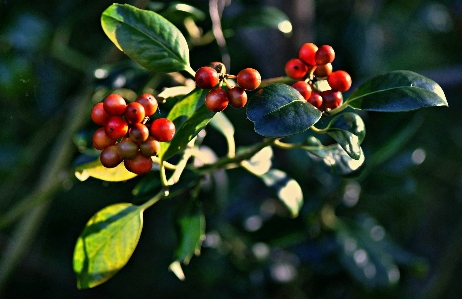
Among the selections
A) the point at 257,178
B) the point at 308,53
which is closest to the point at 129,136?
the point at 308,53

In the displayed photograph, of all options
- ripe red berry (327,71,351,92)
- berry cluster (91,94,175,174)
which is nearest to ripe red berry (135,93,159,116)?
berry cluster (91,94,175,174)

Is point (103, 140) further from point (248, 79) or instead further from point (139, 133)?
point (248, 79)

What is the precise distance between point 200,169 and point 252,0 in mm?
946

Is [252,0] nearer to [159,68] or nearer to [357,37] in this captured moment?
[357,37]

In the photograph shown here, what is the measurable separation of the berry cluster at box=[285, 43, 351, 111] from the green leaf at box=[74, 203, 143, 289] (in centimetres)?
27

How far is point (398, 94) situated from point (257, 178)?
855 millimetres

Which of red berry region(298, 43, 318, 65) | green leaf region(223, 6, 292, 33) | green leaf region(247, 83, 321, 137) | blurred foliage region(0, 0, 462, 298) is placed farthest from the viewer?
blurred foliage region(0, 0, 462, 298)

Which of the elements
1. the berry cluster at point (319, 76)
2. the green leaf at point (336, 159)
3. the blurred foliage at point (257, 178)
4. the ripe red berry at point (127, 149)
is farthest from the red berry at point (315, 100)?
the blurred foliage at point (257, 178)

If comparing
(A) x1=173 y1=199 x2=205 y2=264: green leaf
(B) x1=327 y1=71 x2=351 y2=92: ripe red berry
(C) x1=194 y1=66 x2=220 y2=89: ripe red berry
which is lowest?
(A) x1=173 y1=199 x2=205 y2=264: green leaf

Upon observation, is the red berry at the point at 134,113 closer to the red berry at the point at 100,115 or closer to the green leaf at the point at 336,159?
the red berry at the point at 100,115

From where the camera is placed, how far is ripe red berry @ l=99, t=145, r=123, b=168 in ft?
2.15

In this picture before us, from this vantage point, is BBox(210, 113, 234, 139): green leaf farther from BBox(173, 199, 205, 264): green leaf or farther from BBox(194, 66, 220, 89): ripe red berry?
BBox(194, 66, 220, 89): ripe red berry

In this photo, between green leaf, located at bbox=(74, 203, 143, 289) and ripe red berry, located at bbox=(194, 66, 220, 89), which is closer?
ripe red berry, located at bbox=(194, 66, 220, 89)

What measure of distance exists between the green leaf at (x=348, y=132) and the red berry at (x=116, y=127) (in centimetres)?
24
